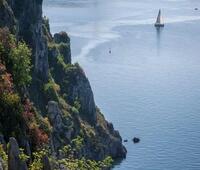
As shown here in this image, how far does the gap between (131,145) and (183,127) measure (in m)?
14.7

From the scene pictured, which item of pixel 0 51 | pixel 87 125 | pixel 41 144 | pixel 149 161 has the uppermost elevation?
pixel 0 51

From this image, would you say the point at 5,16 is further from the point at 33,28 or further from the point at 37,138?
the point at 37,138

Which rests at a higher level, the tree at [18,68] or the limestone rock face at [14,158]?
the tree at [18,68]

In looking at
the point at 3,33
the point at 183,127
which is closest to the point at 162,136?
the point at 183,127

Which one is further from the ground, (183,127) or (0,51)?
(0,51)

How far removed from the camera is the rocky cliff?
151 ft

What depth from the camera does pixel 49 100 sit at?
106438 millimetres

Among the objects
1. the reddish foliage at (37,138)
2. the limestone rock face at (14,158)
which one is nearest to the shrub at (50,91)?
the reddish foliage at (37,138)

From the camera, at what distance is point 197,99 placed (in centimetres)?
16462

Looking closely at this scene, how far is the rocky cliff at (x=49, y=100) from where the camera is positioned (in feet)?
151

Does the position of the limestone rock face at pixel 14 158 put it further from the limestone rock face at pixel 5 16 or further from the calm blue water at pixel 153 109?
the calm blue water at pixel 153 109

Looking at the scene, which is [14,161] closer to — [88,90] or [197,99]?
[88,90]

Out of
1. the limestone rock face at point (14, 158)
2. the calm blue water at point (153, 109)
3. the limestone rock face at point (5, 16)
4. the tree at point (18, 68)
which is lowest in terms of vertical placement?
the calm blue water at point (153, 109)

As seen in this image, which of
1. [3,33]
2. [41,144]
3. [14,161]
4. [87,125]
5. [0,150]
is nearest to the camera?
[14,161]
